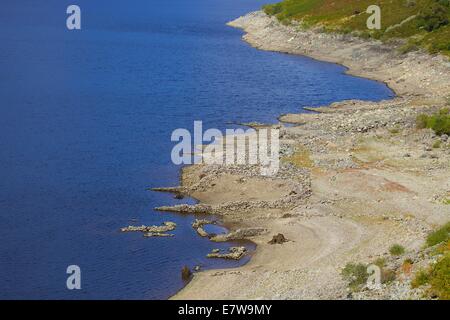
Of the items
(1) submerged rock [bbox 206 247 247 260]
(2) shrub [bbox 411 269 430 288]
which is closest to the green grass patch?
(1) submerged rock [bbox 206 247 247 260]

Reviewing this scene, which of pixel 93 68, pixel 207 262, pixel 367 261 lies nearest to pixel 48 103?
pixel 93 68

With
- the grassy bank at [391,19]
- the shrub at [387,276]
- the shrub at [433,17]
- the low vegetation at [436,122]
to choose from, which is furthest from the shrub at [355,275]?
the shrub at [433,17]

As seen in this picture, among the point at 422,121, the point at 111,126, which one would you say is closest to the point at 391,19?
the point at 422,121

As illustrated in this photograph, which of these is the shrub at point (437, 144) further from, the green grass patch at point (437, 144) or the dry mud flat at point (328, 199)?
the dry mud flat at point (328, 199)

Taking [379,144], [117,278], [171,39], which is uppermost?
[171,39]

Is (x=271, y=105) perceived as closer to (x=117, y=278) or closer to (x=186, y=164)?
(x=186, y=164)

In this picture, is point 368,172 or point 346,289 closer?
point 346,289
